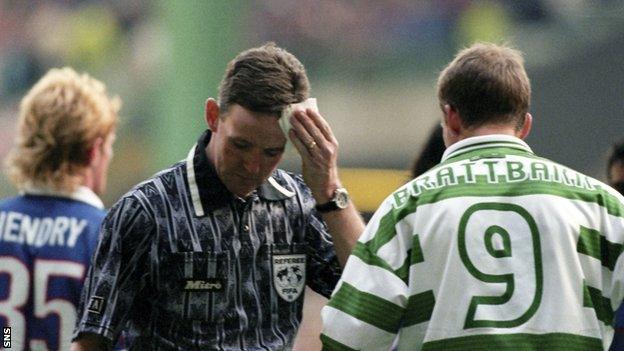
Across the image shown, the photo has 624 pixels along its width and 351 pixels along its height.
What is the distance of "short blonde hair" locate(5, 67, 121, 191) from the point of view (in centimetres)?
468

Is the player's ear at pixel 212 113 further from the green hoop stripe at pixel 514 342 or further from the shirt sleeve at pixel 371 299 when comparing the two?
the green hoop stripe at pixel 514 342

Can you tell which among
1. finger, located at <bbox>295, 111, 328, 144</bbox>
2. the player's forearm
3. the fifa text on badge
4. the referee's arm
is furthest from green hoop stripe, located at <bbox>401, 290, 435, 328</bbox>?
the fifa text on badge

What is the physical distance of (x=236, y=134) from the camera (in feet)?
11.7

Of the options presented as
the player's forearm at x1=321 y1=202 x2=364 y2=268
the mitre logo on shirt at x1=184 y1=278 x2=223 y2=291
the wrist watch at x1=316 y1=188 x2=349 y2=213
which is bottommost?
the mitre logo on shirt at x1=184 y1=278 x2=223 y2=291

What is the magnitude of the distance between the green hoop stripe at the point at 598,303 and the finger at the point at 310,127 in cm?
81

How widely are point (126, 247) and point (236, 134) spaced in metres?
0.41

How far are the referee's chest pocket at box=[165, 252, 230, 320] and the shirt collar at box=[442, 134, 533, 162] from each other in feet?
2.29

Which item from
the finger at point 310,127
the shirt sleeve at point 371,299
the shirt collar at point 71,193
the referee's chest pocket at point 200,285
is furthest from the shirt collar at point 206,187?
the shirt collar at point 71,193

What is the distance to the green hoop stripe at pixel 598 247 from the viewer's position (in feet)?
10.6

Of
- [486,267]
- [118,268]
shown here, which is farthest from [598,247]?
[118,268]

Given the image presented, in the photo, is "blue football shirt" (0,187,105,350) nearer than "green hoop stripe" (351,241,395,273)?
No

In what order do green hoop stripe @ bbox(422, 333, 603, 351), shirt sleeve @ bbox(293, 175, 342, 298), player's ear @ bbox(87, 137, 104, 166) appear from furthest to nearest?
player's ear @ bbox(87, 137, 104, 166) → shirt sleeve @ bbox(293, 175, 342, 298) → green hoop stripe @ bbox(422, 333, 603, 351)

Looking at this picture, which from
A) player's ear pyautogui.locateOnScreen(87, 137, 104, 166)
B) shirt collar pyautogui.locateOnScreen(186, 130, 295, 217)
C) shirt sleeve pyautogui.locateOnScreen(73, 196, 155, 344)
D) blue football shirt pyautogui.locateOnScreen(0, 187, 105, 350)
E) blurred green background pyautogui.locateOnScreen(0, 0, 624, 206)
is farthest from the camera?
blurred green background pyautogui.locateOnScreen(0, 0, 624, 206)

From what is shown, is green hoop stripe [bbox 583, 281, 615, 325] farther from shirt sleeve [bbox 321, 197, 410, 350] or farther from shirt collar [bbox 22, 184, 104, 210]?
shirt collar [bbox 22, 184, 104, 210]
